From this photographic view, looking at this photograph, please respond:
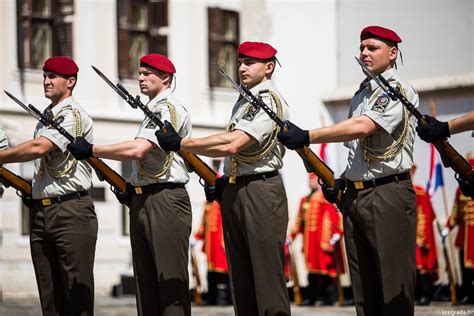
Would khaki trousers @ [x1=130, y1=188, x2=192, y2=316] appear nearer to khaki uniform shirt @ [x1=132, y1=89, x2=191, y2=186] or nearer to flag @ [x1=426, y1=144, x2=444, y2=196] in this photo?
khaki uniform shirt @ [x1=132, y1=89, x2=191, y2=186]

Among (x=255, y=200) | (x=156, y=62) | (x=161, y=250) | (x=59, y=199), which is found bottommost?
(x=161, y=250)

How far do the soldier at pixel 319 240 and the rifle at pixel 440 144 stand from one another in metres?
8.53

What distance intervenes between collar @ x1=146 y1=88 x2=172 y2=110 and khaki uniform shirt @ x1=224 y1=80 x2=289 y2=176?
2.29 feet

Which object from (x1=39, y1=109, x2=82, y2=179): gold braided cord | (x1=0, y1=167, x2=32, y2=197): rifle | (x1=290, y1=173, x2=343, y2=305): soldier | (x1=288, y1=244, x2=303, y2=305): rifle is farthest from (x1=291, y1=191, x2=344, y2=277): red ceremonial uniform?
(x1=39, y1=109, x2=82, y2=179): gold braided cord

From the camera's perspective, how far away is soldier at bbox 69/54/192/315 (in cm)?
941

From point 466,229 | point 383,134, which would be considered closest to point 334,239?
point 466,229

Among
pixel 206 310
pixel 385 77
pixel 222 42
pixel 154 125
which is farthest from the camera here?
pixel 222 42

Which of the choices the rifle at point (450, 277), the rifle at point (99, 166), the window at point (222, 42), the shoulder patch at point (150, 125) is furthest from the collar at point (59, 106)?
the window at point (222, 42)

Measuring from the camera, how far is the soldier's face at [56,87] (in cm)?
1011

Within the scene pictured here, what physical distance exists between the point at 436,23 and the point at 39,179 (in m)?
10.1

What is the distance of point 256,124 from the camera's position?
28.7ft

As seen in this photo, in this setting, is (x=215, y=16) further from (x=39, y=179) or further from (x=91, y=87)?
(x=39, y=179)

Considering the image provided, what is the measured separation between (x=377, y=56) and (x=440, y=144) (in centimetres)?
71

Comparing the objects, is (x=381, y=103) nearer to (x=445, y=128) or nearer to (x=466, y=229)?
(x=445, y=128)
